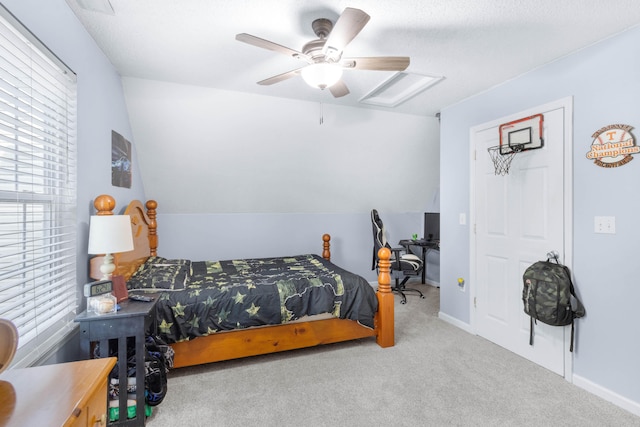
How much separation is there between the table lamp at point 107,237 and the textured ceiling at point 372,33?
1.26m

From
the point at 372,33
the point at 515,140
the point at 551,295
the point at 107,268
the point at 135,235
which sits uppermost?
the point at 372,33

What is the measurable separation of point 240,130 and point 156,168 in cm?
104

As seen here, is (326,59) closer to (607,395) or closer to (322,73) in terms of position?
(322,73)

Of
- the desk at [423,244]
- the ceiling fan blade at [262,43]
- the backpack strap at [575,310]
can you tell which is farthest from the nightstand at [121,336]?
the desk at [423,244]

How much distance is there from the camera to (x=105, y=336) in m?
1.81

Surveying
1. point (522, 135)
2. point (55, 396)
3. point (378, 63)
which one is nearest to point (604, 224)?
point (522, 135)

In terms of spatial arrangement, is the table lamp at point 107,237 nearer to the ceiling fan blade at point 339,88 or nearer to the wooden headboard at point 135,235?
the wooden headboard at point 135,235

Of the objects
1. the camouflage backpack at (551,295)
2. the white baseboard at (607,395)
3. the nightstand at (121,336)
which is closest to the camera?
the nightstand at (121,336)

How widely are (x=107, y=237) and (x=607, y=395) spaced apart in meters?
3.40

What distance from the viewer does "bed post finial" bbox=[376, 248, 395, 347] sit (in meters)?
2.86

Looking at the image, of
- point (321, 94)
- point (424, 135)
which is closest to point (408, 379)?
point (321, 94)

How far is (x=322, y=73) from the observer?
191 cm

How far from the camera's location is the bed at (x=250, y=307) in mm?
2393

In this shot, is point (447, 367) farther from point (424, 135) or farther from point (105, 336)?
point (424, 135)
